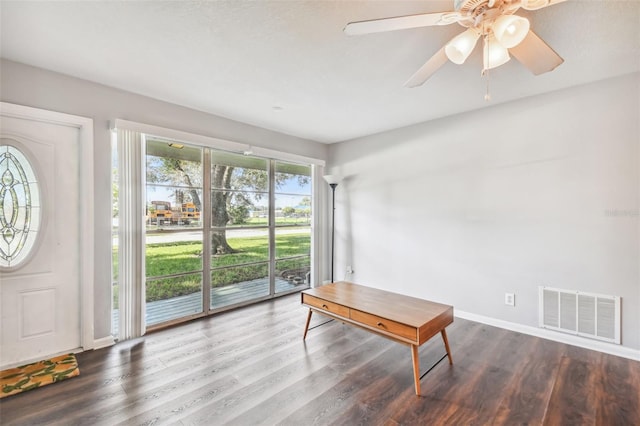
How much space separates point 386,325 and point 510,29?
2.07 meters

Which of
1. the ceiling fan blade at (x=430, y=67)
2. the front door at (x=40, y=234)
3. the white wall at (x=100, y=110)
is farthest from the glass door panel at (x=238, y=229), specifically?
the ceiling fan blade at (x=430, y=67)

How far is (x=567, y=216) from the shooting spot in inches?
111

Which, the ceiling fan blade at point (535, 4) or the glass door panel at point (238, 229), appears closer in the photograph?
the ceiling fan blade at point (535, 4)

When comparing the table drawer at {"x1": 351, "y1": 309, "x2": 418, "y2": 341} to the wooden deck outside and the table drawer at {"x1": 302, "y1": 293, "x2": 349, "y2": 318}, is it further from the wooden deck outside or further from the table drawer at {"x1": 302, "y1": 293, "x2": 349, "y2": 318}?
the wooden deck outside

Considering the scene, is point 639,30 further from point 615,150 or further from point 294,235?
point 294,235

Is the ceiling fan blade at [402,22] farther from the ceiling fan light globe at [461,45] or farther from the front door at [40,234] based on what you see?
the front door at [40,234]

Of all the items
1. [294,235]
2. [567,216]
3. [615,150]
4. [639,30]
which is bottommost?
[294,235]

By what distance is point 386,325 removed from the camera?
7.51 ft

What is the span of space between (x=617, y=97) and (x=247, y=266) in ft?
14.6

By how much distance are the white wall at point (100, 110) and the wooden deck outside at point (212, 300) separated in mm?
371

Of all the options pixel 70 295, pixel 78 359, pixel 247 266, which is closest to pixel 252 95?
pixel 247 266

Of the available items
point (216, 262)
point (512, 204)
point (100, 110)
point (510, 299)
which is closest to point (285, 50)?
point (100, 110)

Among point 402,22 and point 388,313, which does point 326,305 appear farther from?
point 402,22

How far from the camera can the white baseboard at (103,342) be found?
2.71 meters
